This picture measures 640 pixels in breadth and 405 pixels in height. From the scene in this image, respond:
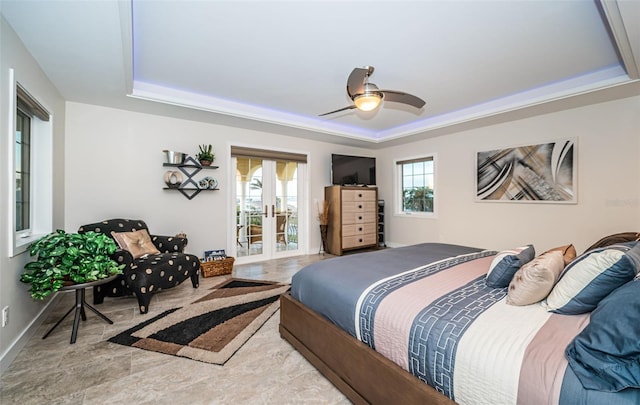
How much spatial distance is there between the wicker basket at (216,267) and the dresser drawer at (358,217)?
7.69ft

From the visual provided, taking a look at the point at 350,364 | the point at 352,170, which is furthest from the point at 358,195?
the point at 350,364

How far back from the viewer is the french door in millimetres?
4973

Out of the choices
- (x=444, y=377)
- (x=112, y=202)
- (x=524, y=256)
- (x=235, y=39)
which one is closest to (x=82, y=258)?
(x=112, y=202)

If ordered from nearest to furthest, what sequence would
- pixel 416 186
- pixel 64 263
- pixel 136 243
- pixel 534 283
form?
1. pixel 534 283
2. pixel 64 263
3. pixel 136 243
4. pixel 416 186

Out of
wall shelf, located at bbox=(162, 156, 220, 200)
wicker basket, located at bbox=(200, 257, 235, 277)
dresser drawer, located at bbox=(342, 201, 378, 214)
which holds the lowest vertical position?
wicker basket, located at bbox=(200, 257, 235, 277)

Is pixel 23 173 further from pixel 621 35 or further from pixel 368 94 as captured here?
pixel 621 35

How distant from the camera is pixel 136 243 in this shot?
3.30m

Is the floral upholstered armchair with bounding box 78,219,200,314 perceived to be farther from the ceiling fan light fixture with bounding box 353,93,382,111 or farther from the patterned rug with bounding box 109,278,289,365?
the ceiling fan light fixture with bounding box 353,93,382,111

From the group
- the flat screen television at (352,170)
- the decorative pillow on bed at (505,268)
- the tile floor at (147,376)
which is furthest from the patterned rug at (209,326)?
the flat screen television at (352,170)

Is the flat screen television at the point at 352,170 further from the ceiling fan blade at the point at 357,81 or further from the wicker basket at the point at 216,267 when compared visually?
the ceiling fan blade at the point at 357,81

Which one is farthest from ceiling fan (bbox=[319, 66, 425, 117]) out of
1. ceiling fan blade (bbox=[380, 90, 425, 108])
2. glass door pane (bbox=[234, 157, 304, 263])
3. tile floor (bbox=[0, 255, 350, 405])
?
glass door pane (bbox=[234, 157, 304, 263])

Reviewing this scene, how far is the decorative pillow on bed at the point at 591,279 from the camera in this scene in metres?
1.16

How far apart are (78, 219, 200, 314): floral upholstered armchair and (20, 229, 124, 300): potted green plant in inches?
16.0

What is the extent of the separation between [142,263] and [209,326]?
Result: 105 cm
